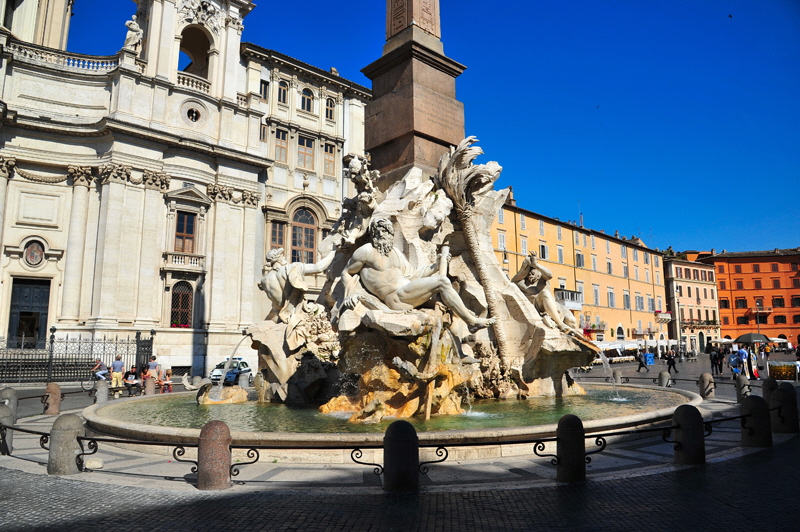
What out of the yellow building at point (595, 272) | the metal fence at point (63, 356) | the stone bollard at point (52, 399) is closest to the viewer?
the stone bollard at point (52, 399)

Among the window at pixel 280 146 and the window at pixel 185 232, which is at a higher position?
the window at pixel 280 146

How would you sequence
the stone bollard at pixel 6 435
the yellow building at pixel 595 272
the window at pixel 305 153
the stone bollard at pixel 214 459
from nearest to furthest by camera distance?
1. the stone bollard at pixel 214 459
2. the stone bollard at pixel 6 435
3. the window at pixel 305 153
4. the yellow building at pixel 595 272

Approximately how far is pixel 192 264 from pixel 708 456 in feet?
93.1

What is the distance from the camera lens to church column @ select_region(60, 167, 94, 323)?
89.0 ft

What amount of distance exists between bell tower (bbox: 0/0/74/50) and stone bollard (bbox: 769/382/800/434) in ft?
116

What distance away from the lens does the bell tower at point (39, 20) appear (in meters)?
30.4

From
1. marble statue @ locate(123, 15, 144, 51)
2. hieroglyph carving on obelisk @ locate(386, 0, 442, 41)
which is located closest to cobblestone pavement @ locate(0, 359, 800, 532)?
hieroglyph carving on obelisk @ locate(386, 0, 442, 41)

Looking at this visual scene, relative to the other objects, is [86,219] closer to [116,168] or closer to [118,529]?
[116,168]

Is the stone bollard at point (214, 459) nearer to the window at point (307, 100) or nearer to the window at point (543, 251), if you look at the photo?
the window at point (307, 100)

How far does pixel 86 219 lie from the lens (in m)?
28.2

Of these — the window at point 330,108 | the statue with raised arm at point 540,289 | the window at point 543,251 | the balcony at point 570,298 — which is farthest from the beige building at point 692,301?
the statue with raised arm at point 540,289

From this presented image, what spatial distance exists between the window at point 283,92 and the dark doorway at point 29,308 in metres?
17.5

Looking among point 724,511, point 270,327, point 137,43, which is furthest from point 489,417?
point 137,43

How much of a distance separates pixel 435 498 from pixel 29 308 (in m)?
29.5
